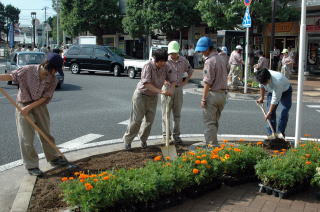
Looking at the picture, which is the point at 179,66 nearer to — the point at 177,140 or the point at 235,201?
the point at 177,140

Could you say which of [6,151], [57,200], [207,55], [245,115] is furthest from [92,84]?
[57,200]

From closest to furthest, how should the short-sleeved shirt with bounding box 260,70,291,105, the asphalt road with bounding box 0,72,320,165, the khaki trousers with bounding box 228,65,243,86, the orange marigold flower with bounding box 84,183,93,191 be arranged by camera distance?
the orange marigold flower with bounding box 84,183,93,191 < the short-sleeved shirt with bounding box 260,70,291,105 < the asphalt road with bounding box 0,72,320,165 < the khaki trousers with bounding box 228,65,243,86

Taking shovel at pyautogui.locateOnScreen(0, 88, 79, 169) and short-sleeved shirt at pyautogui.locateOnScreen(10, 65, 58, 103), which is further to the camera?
short-sleeved shirt at pyautogui.locateOnScreen(10, 65, 58, 103)

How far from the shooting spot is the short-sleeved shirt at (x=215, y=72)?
589cm

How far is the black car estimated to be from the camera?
22125 mm

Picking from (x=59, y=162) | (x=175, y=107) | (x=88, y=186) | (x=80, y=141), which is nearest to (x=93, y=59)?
(x=80, y=141)

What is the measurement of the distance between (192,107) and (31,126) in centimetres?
685

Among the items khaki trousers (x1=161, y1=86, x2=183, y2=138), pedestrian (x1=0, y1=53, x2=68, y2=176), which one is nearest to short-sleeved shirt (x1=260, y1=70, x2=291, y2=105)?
khaki trousers (x1=161, y1=86, x2=183, y2=138)

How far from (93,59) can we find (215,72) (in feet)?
56.7

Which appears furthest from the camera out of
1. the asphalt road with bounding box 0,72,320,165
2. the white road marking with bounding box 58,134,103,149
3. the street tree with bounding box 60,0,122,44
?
the street tree with bounding box 60,0,122,44

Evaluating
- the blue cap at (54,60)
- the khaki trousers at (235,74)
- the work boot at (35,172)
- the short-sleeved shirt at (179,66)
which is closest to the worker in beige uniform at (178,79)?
the short-sleeved shirt at (179,66)

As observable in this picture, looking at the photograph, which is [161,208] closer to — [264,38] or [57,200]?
[57,200]

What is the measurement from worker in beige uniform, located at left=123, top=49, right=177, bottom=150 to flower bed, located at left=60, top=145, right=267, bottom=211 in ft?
5.49

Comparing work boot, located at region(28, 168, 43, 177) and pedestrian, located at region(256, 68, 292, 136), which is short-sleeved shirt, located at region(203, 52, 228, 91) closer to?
pedestrian, located at region(256, 68, 292, 136)
